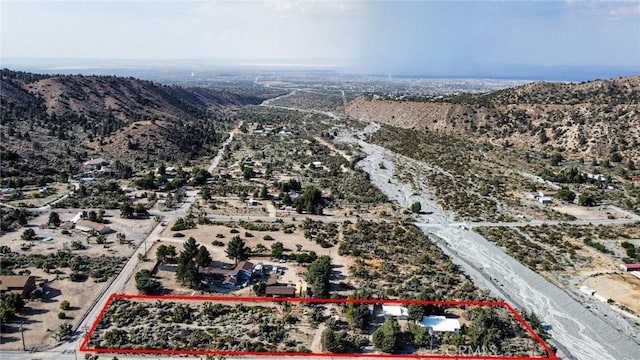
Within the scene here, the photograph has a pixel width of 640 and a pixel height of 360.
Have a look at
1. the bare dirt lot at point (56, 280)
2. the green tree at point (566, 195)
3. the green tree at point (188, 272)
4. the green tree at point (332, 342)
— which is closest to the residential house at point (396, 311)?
the green tree at point (332, 342)

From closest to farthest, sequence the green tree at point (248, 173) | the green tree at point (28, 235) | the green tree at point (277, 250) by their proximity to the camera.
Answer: the green tree at point (277, 250) < the green tree at point (28, 235) < the green tree at point (248, 173)

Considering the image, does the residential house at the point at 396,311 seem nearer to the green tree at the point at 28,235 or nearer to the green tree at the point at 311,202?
the green tree at the point at 311,202

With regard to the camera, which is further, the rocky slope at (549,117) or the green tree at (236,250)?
the rocky slope at (549,117)

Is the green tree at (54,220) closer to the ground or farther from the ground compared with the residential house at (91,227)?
farther from the ground

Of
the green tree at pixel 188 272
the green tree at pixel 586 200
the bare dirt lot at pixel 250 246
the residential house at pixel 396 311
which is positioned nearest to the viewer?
the residential house at pixel 396 311

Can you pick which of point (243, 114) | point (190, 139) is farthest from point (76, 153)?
point (243, 114)

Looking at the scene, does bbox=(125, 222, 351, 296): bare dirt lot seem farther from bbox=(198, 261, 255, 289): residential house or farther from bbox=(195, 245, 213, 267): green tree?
bbox=(195, 245, 213, 267): green tree
